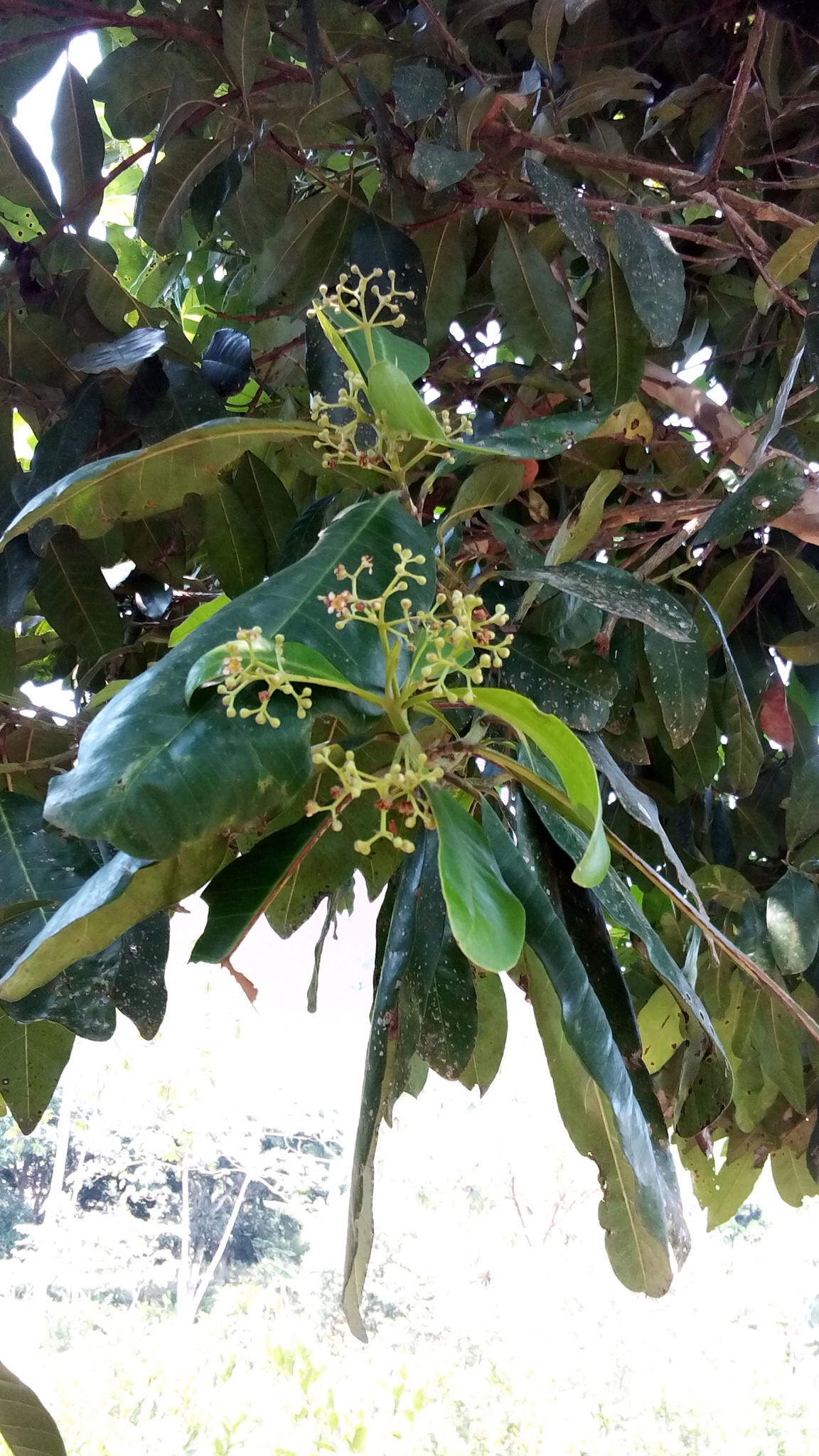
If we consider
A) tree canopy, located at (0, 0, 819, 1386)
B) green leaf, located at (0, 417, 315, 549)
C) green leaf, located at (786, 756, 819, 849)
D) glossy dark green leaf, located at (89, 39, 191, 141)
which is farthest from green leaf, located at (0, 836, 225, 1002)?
green leaf, located at (786, 756, 819, 849)

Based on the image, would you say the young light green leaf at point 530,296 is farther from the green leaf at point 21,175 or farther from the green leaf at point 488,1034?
the green leaf at point 488,1034

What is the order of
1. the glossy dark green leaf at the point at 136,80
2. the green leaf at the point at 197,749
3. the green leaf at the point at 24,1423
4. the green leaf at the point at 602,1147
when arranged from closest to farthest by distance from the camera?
the green leaf at the point at 197,749, the green leaf at the point at 602,1147, the green leaf at the point at 24,1423, the glossy dark green leaf at the point at 136,80

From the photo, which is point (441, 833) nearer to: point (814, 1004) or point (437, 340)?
point (437, 340)

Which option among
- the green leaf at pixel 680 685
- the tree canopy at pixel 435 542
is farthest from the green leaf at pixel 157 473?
the green leaf at pixel 680 685

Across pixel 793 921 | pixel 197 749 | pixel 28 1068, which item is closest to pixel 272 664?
pixel 197 749

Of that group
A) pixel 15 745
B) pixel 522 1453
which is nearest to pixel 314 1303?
pixel 522 1453

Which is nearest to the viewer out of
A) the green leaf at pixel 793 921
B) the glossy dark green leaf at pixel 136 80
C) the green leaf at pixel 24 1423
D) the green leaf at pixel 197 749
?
the green leaf at pixel 197 749

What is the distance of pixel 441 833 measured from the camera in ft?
1.01

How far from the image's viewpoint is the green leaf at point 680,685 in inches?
27.3

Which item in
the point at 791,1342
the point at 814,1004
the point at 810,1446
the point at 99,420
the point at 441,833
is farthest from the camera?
the point at 791,1342

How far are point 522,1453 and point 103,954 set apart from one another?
3260 mm

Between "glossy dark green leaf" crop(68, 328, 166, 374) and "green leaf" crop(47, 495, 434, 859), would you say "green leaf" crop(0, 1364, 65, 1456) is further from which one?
"glossy dark green leaf" crop(68, 328, 166, 374)

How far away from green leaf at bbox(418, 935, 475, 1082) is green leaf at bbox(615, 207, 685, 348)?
1.39 ft

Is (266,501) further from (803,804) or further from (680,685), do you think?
(803,804)
